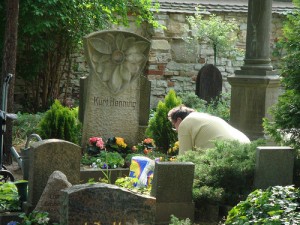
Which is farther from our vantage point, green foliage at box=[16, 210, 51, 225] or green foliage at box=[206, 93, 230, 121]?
green foliage at box=[206, 93, 230, 121]

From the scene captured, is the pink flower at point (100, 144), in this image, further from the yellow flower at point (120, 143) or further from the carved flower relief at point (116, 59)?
the carved flower relief at point (116, 59)

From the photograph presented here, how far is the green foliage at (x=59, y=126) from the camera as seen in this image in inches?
445

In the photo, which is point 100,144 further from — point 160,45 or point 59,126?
point 160,45

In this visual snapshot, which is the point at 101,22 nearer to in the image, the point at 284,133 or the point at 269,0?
the point at 269,0

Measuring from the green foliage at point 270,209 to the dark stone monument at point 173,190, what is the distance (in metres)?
1.19

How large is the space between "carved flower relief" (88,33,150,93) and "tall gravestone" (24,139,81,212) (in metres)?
4.05

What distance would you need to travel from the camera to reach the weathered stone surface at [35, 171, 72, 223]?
7199mm

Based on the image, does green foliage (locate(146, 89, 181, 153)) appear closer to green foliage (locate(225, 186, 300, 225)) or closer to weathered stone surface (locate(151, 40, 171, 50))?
green foliage (locate(225, 186, 300, 225))

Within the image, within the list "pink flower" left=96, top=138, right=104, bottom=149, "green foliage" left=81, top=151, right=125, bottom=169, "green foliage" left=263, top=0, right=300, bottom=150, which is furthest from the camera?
"pink flower" left=96, top=138, right=104, bottom=149

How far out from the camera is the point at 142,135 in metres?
12.2

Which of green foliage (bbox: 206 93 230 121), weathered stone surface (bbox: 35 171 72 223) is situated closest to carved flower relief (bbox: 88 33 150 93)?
green foliage (bbox: 206 93 230 121)

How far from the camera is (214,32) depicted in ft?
61.7

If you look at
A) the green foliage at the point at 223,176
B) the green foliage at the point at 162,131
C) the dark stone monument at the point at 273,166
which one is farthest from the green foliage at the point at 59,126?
the dark stone monument at the point at 273,166

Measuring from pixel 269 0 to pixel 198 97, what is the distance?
16.1ft
